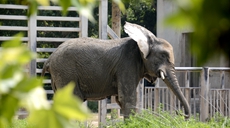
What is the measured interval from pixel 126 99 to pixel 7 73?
8397 mm

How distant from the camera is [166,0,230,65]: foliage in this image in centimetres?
61

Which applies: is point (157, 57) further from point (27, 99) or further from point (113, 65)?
point (27, 99)

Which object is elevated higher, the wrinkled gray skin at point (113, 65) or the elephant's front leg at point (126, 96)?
the wrinkled gray skin at point (113, 65)

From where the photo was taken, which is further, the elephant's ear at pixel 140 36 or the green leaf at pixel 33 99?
the elephant's ear at pixel 140 36

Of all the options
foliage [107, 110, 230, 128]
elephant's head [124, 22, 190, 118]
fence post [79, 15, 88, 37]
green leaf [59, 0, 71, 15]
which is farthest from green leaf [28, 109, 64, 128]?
fence post [79, 15, 88, 37]

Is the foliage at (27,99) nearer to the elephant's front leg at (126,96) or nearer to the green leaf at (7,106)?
the green leaf at (7,106)

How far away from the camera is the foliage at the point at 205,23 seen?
612 mm

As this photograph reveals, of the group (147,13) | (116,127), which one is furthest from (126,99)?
(147,13)

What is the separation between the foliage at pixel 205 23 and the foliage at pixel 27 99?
21cm

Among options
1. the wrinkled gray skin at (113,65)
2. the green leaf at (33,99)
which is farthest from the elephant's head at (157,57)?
the green leaf at (33,99)

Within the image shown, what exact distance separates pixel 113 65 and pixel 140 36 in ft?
2.23

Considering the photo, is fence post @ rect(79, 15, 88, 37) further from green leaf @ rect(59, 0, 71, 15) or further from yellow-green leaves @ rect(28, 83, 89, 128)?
yellow-green leaves @ rect(28, 83, 89, 128)

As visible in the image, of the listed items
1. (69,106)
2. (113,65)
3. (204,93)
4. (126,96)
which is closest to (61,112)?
(69,106)

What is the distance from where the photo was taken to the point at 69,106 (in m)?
0.79
